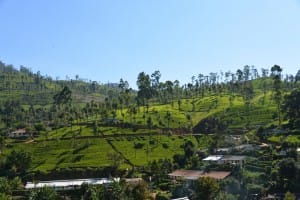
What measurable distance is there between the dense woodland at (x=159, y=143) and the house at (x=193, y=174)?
0.99m

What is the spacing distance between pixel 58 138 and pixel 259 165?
3299cm

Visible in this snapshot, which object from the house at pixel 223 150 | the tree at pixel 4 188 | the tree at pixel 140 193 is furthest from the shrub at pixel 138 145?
the tree at pixel 140 193

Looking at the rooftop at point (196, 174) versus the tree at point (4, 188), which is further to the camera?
the rooftop at point (196, 174)

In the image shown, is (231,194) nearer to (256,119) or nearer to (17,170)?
(17,170)

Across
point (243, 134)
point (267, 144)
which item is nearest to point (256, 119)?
point (243, 134)

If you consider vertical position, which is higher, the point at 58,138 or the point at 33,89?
the point at 33,89

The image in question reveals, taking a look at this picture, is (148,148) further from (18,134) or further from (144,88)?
(18,134)

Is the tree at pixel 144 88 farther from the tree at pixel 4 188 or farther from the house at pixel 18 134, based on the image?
the tree at pixel 4 188

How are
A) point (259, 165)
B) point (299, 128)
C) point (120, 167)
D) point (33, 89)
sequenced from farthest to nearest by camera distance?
point (33, 89), point (299, 128), point (120, 167), point (259, 165)

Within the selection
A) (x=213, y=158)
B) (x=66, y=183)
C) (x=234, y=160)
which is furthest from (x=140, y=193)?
(x=213, y=158)

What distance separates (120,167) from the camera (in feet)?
180

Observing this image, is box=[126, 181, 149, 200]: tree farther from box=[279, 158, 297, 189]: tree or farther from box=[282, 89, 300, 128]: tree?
box=[282, 89, 300, 128]: tree

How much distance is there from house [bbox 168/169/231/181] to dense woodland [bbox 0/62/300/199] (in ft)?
3.24

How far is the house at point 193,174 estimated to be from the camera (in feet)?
154
